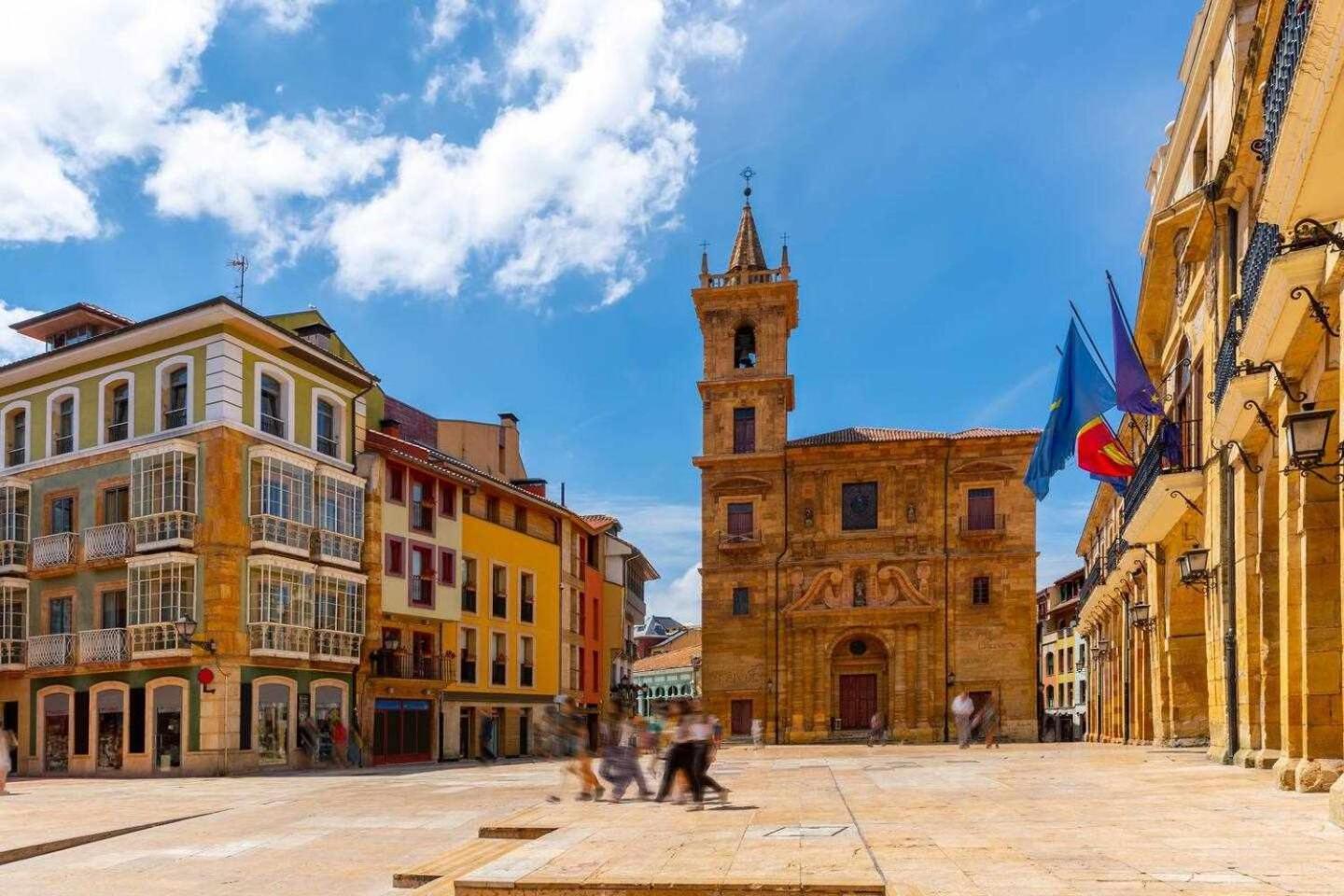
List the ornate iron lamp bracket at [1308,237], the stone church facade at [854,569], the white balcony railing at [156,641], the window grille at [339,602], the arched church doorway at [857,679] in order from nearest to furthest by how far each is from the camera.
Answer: the ornate iron lamp bracket at [1308,237] → the white balcony railing at [156,641] → the window grille at [339,602] → the stone church facade at [854,569] → the arched church doorway at [857,679]

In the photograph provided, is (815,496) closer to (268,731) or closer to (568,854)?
(268,731)

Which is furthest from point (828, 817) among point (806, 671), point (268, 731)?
point (806, 671)

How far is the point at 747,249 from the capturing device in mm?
58562

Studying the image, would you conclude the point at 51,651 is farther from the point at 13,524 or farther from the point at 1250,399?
the point at 1250,399

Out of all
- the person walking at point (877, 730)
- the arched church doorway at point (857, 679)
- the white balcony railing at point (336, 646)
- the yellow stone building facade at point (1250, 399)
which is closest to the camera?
the yellow stone building facade at point (1250, 399)

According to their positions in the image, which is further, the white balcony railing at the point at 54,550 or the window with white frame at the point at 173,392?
the white balcony railing at the point at 54,550

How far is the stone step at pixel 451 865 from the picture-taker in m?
10.1

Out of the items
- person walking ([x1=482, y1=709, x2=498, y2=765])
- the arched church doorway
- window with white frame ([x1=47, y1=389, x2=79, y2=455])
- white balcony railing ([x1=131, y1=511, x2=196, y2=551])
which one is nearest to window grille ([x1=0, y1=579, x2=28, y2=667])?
window with white frame ([x1=47, y1=389, x2=79, y2=455])

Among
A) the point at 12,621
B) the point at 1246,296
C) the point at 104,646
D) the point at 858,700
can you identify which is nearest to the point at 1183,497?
the point at 1246,296

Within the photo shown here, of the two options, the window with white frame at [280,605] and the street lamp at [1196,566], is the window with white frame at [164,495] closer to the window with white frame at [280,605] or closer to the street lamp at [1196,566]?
the window with white frame at [280,605]

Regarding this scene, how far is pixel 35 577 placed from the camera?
34125 mm

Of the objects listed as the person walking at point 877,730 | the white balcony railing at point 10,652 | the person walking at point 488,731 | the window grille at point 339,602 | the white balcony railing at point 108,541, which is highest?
the white balcony railing at point 108,541

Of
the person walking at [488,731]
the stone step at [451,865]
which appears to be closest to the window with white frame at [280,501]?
the person walking at [488,731]

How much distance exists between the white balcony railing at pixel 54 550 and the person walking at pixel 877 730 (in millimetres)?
28829
